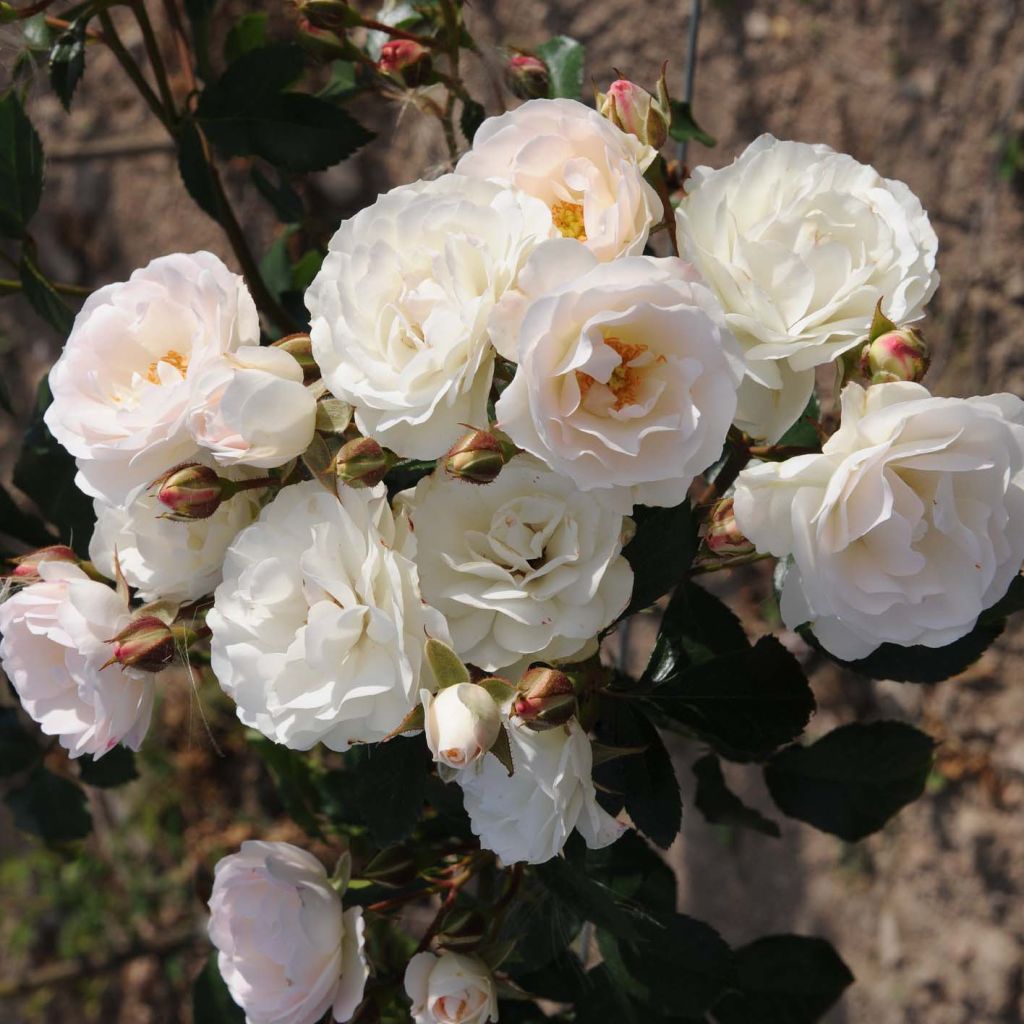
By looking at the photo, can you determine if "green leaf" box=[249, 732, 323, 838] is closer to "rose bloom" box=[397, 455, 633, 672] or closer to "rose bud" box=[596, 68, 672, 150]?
"rose bloom" box=[397, 455, 633, 672]

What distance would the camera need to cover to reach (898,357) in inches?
23.5

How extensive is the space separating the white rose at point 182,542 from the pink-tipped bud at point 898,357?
1.26 ft

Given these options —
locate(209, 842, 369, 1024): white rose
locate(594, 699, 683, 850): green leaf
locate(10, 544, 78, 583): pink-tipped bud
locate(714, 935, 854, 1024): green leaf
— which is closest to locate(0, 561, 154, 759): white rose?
locate(10, 544, 78, 583): pink-tipped bud

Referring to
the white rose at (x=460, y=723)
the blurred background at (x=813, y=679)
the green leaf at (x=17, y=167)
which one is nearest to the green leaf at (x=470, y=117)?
the green leaf at (x=17, y=167)

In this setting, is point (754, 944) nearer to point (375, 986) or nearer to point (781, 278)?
point (375, 986)

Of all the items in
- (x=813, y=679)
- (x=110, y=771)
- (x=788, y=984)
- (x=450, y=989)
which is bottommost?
(x=813, y=679)

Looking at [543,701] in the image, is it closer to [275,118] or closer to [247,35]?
[275,118]

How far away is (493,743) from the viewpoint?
593 millimetres

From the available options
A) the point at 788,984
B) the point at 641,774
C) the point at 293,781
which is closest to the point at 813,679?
the point at 788,984

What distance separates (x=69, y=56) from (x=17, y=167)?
12cm

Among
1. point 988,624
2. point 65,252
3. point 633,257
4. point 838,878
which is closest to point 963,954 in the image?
point 838,878

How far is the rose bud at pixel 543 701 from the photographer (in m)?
0.58

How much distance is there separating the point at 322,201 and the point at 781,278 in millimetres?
1852

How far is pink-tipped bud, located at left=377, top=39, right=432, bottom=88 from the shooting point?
90cm
